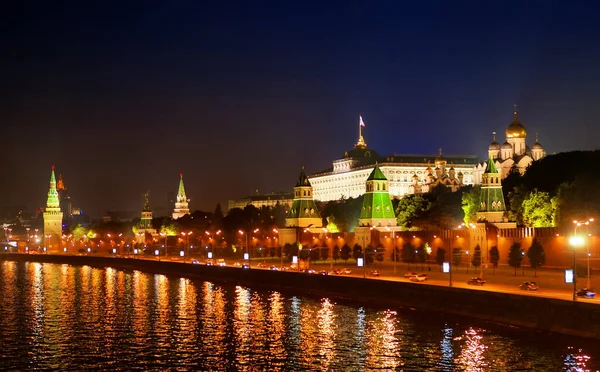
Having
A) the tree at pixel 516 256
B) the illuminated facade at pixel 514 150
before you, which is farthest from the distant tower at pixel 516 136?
the tree at pixel 516 256

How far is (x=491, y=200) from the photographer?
9550 cm

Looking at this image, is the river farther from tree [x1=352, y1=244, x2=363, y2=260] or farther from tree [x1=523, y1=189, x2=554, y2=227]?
tree [x1=523, y1=189, x2=554, y2=227]

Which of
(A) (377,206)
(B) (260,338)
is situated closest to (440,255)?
(A) (377,206)

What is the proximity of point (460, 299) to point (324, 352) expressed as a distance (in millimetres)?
12904

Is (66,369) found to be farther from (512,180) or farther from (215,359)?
(512,180)

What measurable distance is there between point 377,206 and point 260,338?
61.4m

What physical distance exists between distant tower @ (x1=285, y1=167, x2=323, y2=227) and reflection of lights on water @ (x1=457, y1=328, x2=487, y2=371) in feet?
236

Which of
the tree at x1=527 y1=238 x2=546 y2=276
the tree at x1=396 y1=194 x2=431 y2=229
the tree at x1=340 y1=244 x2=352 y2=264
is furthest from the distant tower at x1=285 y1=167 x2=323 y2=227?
the tree at x1=527 y1=238 x2=546 y2=276

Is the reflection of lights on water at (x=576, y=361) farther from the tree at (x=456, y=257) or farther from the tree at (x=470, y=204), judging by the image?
the tree at (x=470, y=204)

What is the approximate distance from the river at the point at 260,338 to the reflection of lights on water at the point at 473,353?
0.05 m

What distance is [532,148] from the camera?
168375 mm

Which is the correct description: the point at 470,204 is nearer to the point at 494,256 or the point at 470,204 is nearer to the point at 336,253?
the point at 336,253

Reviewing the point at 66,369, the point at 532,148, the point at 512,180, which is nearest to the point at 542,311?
the point at 66,369

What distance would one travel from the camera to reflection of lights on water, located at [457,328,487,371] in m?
41.2
